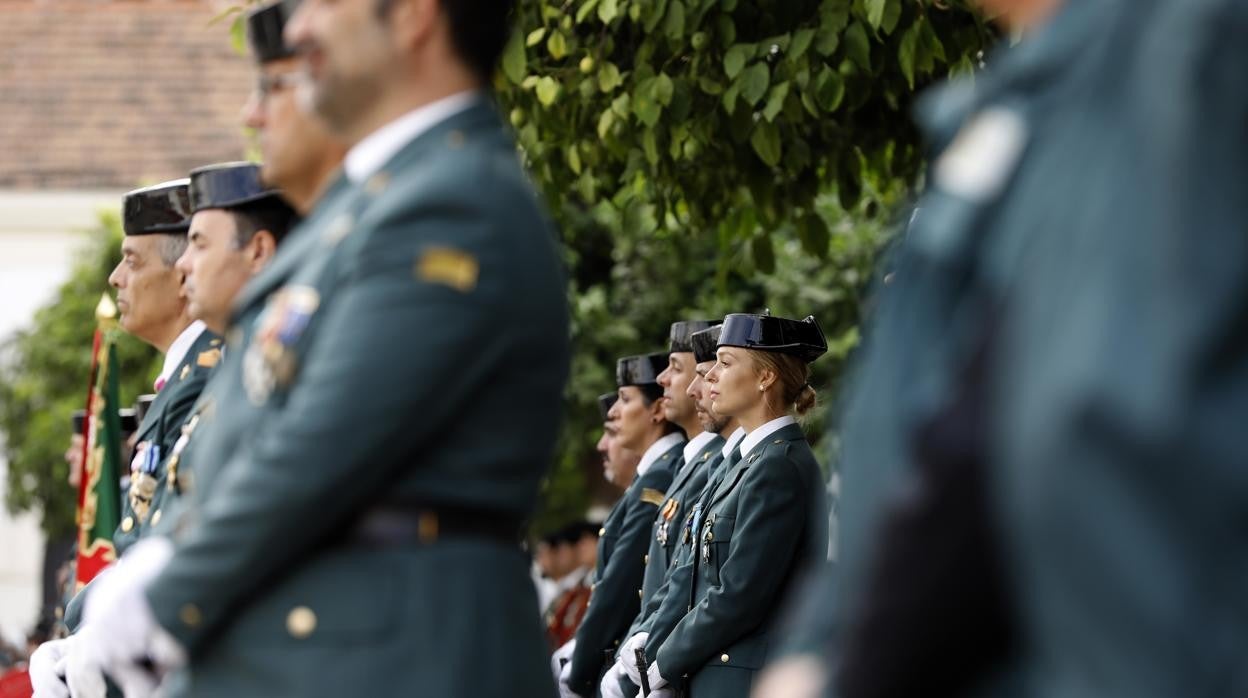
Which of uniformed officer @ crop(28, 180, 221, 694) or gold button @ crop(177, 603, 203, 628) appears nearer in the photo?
gold button @ crop(177, 603, 203, 628)

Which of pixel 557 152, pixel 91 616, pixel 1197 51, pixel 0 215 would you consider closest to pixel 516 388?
pixel 91 616

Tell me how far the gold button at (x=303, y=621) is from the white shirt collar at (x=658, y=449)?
6180 millimetres

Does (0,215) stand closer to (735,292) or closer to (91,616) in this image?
(735,292)

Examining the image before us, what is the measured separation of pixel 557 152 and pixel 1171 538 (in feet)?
20.2

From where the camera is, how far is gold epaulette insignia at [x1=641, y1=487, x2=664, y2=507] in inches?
332

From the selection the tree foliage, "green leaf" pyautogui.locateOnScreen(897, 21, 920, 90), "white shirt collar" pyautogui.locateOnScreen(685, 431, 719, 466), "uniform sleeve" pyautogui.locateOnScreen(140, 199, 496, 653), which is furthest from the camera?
the tree foliage

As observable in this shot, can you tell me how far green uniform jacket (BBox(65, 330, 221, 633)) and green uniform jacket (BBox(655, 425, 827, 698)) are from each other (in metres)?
2.03

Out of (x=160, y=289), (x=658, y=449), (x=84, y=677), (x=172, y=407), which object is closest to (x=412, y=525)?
(x=84, y=677)

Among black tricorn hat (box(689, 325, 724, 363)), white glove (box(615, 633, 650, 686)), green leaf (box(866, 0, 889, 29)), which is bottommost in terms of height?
white glove (box(615, 633, 650, 686))

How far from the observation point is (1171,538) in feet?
4.94

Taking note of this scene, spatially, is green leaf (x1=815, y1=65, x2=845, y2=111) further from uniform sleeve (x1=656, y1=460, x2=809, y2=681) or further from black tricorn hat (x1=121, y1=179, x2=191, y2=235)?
black tricorn hat (x1=121, y1=179, x2=191, y2=235)

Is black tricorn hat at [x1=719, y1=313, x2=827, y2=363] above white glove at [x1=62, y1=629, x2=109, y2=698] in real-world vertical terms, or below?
below

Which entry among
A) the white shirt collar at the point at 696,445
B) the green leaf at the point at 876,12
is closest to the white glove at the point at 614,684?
the white shirt collar at the point at 696,445

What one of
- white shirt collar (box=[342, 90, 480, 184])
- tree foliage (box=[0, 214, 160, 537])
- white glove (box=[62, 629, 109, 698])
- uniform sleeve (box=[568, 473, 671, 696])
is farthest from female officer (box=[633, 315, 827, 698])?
tree foliage (box=[0, 214, 160, 537])
